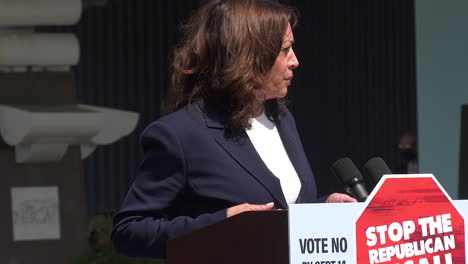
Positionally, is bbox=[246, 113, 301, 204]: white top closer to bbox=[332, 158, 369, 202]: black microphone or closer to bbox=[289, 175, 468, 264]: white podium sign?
bbox=[332, 158, 369, 202]: black microphone

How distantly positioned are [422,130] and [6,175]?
9.51ft

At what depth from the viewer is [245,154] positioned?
2172 mm

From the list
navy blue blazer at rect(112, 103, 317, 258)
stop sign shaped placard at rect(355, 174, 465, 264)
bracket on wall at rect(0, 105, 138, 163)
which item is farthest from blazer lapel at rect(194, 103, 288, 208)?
bracket on wall at rect(0, 105, 138, 163)

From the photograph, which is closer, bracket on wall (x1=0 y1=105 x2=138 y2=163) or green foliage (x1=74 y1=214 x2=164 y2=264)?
green foliage (x1=74 y1=214 x2=164 y2=264)

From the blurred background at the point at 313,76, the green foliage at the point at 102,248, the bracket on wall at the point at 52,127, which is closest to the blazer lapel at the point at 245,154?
the green foliage at the point at 102,248

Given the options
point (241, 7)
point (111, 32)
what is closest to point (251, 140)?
point (241, 7)

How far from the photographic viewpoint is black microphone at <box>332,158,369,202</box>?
6.77 ft

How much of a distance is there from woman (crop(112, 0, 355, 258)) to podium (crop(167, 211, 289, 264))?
260 mm

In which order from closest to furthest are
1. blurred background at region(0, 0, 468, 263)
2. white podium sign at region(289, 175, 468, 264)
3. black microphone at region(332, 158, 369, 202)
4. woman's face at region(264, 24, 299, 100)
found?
1. white podium sign at region(289, 175, 468, 264)
2. black microphone at region(332, 158, 369, 202)
3. woman's face at region(264, 24, 299, 100)
4. blurred background at region(0, 0, 468, 263)

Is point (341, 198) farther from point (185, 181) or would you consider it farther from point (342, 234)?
point (342, 234)

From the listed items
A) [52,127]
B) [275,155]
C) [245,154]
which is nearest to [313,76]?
Result: [52,127]

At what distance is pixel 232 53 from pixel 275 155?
230mm

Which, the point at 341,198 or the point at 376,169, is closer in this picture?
the point at 376,169

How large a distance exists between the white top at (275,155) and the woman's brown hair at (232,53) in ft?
0.17
